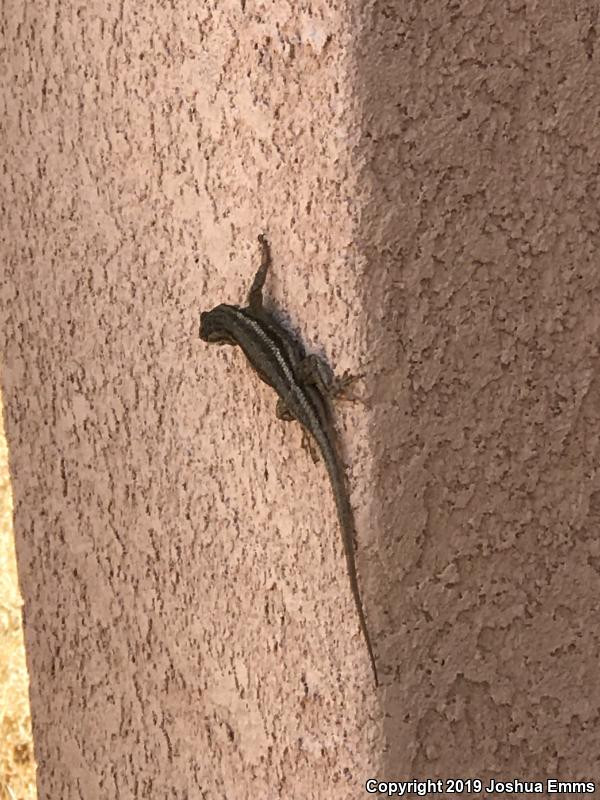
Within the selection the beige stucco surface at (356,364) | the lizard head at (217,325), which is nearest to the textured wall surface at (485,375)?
the beige stucco surface at (356,364)

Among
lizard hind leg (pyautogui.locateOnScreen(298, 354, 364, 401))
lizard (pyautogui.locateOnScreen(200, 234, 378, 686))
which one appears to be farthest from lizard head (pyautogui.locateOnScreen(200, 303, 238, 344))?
lizard hind leg (pyautogui.locateOnScreen(298, 354, 364, 401))

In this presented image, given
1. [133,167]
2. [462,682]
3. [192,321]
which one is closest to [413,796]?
[462,682]

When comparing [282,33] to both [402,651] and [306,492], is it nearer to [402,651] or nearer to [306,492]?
[306,492]

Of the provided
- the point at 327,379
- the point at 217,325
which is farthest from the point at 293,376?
the point at 217,325

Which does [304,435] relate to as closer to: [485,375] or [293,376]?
[293,376]

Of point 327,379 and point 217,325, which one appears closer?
point 327,379

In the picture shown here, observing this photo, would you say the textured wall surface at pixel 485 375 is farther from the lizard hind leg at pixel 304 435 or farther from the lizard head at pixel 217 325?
the lizard head at pixel 217 325

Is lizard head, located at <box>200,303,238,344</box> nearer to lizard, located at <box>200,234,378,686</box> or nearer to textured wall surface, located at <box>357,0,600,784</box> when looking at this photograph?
lizard, located at <box>200,234,378,686</box>
